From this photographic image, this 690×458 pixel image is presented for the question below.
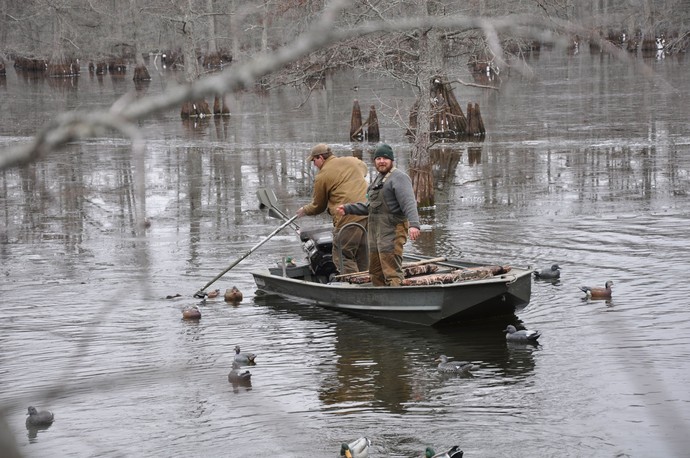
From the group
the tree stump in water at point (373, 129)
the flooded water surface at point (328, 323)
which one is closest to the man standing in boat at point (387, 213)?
the flooded water surface at point (328, 323)

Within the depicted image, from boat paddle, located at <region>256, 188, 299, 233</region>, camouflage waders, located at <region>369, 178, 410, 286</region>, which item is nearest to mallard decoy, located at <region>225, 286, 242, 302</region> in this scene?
boat paddle, located at <region>256, 188, 299, 233</region>

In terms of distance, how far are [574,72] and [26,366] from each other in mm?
43782

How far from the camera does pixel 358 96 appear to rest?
39.9 metres

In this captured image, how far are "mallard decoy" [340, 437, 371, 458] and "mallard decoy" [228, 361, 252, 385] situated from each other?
76.5 inches

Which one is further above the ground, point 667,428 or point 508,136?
point 508,136

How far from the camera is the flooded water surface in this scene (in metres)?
7.25

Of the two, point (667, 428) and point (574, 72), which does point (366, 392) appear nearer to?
point (667, 428)

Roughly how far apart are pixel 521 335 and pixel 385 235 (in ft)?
5.03

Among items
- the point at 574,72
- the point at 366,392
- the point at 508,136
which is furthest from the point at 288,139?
the point at 574,72

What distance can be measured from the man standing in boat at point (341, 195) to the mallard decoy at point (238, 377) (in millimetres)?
2738

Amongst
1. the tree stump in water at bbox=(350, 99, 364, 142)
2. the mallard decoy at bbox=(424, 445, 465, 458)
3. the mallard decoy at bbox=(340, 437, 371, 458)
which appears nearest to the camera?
the mallard decoy at bbox=(424, 445, 465, 458)

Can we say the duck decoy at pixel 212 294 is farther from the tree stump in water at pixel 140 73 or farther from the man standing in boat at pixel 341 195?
the tree stump in water at pixel 140 73

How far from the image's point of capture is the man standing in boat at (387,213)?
9.64 meters

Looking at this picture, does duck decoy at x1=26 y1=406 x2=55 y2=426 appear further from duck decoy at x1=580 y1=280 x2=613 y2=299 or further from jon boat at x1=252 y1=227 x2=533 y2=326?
duck decoy at x1=580 y1=280 x2=613 y2=299
